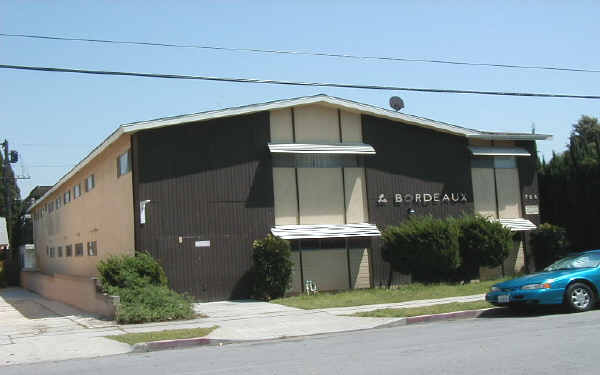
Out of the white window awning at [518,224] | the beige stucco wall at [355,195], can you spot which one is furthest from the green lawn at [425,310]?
the white window awning at [518,224]

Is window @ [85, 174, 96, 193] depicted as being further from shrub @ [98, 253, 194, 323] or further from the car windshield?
the car windshield

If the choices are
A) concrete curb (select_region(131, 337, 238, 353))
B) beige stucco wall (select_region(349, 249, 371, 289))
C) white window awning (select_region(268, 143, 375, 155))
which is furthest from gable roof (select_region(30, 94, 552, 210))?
concrete curb (select_region(131, 337, 238, 353))

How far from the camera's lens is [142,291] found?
17.0 meters

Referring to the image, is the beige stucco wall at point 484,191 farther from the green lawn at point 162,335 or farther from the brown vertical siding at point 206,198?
the green lawn at point 162,335

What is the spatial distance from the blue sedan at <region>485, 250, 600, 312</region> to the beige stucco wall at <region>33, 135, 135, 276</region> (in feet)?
38.0

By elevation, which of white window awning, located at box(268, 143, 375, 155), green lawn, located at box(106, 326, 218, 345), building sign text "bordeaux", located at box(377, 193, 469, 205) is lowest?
green lawn, located at box(106, 326, 218, 345)

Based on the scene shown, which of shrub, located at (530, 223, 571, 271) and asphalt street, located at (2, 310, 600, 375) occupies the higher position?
shrub, located at (530, 223, 571, 271)

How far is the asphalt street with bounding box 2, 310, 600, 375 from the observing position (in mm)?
8484

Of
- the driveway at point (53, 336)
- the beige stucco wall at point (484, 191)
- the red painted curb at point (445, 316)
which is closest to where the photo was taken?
the driveway at point (53, 336)

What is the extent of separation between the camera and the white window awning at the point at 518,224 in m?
24.3

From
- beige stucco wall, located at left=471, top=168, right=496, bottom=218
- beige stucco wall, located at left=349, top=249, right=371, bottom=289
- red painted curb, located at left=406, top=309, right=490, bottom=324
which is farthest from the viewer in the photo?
beige stucco wall, located at left=471, top=168, right=496, bottom=218

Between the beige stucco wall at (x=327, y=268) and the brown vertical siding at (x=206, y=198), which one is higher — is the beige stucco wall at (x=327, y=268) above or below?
below

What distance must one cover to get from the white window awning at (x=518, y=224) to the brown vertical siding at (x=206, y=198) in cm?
896

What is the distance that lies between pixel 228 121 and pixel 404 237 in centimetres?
690
